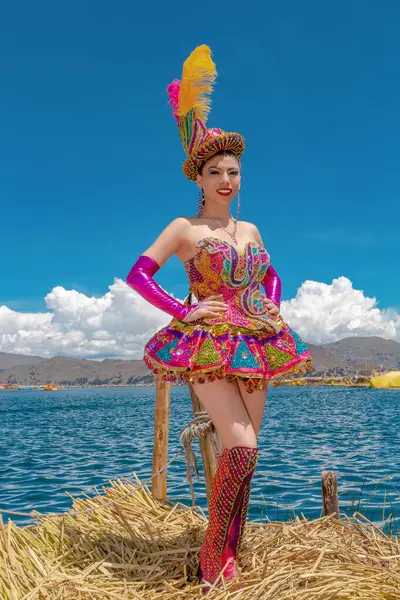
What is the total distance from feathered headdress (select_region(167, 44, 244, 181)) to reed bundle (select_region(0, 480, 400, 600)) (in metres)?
2.87

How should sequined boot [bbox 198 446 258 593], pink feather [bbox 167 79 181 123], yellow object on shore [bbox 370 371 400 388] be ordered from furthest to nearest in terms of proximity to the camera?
yellow object on shore [bbox 370 371 400 388]
pink feather [bbox 167 79 181 123]
sequined boot [bbox 198 446 258 593]

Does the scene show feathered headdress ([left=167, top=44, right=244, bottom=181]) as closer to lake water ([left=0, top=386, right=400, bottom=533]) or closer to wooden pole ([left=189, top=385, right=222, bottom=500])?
wooden pole ([left=189, top=385, right=222, bottom=500])

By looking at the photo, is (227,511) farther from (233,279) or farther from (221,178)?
(221,178)

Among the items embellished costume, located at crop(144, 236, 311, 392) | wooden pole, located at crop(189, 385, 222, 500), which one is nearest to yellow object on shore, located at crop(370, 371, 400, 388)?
wooden pole, located at crop(189, 385, 222, 500)

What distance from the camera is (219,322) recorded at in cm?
371

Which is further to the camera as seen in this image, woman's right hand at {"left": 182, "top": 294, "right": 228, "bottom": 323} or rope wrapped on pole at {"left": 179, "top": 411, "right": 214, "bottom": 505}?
rope wrapped on pole at {"left": 179, "top": 411, "right": 214, "bottom": 505}

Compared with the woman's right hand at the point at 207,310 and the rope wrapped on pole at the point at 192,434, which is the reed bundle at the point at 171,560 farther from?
the woman's right hand at the point at 207,310

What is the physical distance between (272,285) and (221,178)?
3.09 ft

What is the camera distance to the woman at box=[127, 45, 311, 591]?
3.61 m

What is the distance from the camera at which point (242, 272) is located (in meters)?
3.89

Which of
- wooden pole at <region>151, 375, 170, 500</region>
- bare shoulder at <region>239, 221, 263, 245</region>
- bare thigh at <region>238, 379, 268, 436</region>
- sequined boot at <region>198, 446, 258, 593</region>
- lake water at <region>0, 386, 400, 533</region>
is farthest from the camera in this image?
lake water at <region>0, 386, 400, 533</region>

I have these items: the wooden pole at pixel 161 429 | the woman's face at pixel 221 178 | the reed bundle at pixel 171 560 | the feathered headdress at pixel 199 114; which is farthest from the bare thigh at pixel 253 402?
the wooden pole at pixel 161 429

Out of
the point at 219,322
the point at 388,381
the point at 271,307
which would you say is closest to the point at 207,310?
the point at 219,322

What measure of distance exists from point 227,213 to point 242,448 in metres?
1.77
